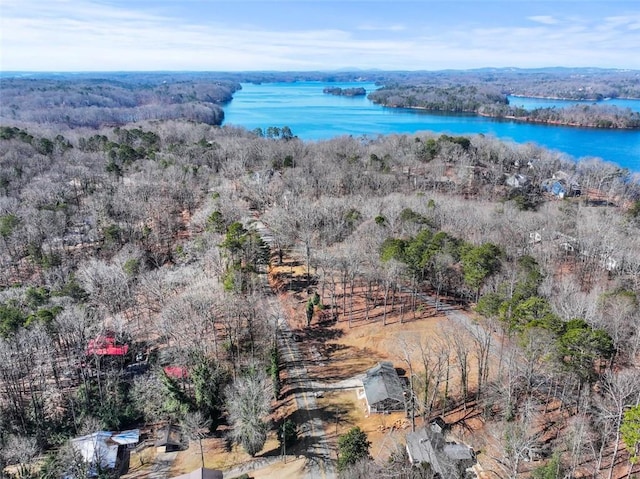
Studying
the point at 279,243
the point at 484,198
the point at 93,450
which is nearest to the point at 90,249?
the point at 279,243

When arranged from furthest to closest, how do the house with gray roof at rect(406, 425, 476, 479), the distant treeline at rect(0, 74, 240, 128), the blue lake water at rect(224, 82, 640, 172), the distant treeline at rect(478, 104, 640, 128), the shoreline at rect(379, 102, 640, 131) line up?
the shoreline at rect(379, 102, 640, 131)
the distant treeline at rect(478, 104, 640, 128)
the distant treeline at rect(0, 74, 240, 128)
the blue lake water at rect(224, 82, 640, 172)
the house with gray roof at rect(406, 425, 476, 479)

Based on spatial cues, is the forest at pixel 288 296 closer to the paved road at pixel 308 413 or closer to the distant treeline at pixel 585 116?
the paved road at pixel 308 413

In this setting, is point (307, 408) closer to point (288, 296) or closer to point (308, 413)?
point (308, 413)

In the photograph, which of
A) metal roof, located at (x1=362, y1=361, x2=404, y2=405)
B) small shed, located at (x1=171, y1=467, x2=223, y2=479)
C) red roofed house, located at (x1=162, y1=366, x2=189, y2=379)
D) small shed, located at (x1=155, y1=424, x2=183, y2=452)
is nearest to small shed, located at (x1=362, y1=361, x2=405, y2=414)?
metal roof, located at (x1=362, y1=361, x2=404, y2=405)

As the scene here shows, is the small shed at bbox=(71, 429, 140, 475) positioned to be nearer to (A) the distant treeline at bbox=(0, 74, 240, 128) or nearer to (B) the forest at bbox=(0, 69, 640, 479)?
(B) the forest at bbox=(0, 69, 640, 479)

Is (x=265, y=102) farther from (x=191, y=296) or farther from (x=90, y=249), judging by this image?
(x=191, y=296)

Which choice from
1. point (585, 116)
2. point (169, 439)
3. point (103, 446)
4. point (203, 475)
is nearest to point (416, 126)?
point (585, 116)
